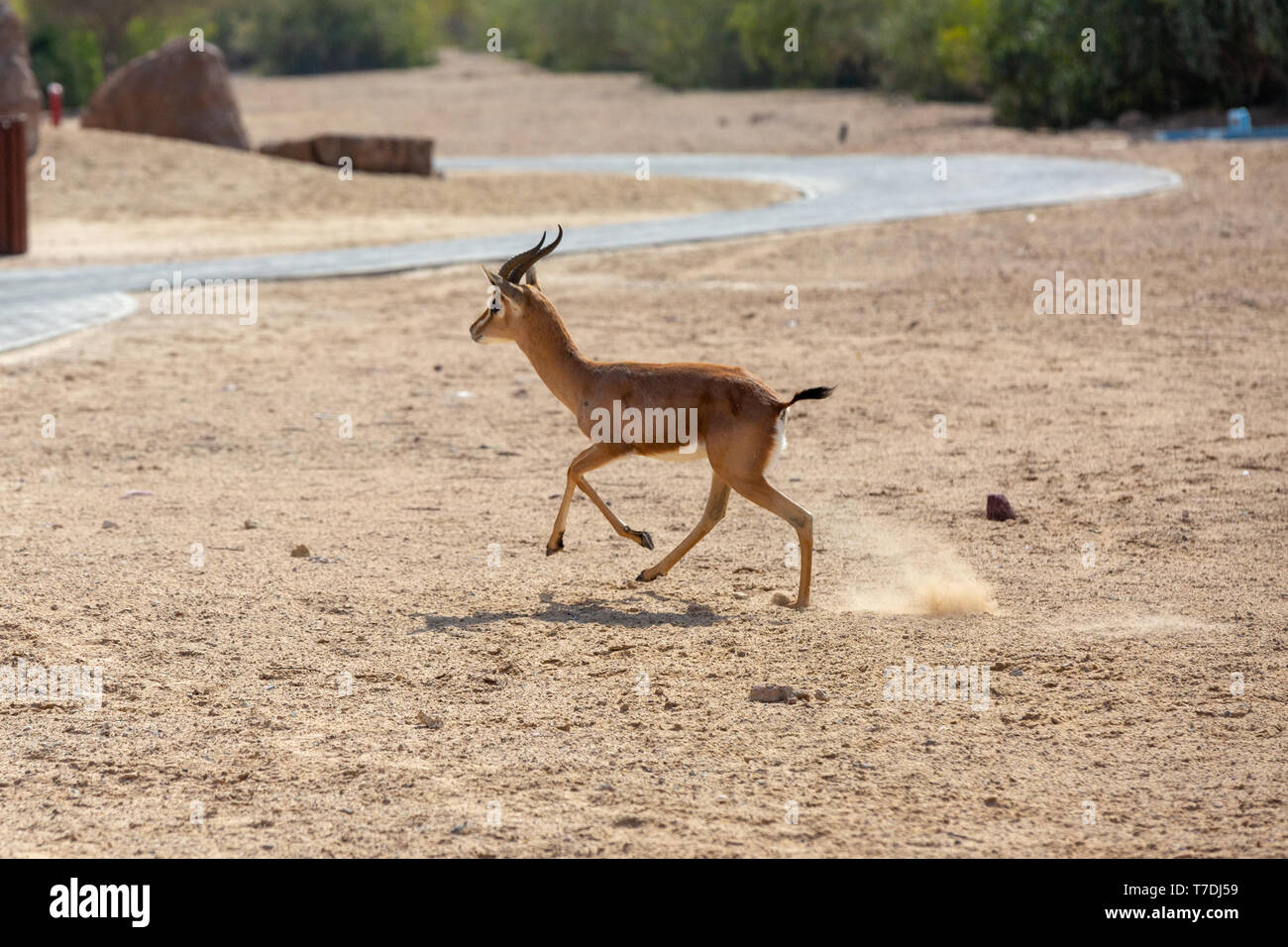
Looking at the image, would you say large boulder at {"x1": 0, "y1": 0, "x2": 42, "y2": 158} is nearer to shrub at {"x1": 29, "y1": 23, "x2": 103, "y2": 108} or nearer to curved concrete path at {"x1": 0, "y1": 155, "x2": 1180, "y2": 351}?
curved concrete path at {"x1": 0, "y1": 155, "x2": 1180, "y2": 351}

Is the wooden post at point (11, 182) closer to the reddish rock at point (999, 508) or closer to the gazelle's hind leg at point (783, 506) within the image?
the reddish rock at point (999, 508)

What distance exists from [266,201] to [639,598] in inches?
767

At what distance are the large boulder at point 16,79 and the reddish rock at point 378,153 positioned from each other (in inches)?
197

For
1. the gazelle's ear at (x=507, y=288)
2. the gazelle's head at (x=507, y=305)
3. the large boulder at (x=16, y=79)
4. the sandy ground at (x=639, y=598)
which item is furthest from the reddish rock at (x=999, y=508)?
the large boulder at (x=16, y=79)

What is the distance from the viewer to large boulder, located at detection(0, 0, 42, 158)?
2558 cm

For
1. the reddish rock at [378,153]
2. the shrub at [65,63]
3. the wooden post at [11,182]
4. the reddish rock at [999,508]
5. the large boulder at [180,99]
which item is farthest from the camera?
the shrub at [65,63]

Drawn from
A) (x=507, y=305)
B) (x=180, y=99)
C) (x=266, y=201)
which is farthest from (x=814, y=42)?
(x=507, y=305)

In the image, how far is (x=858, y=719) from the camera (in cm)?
592

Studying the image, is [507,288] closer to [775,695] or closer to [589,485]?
[589,485]

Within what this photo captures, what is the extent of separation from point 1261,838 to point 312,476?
252 inches

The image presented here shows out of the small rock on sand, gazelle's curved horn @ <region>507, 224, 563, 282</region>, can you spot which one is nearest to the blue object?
gazelle's curved horn @ <region>507, 224, 563, 282</region>

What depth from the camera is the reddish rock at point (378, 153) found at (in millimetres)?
28703

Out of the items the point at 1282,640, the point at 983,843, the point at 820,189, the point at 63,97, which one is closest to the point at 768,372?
the point at 1282,640
